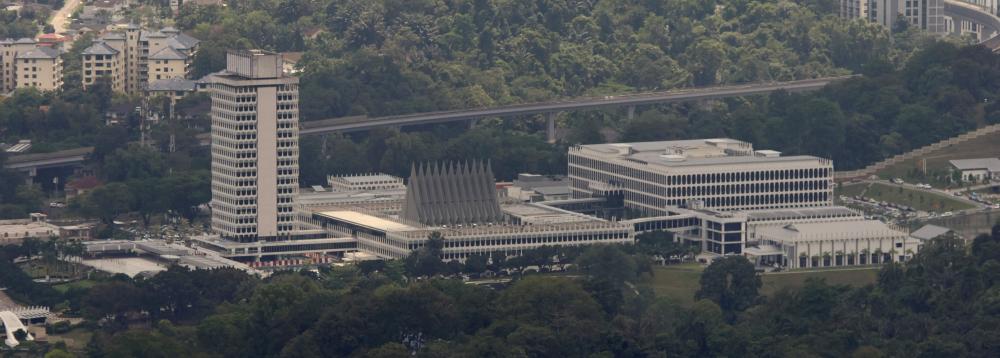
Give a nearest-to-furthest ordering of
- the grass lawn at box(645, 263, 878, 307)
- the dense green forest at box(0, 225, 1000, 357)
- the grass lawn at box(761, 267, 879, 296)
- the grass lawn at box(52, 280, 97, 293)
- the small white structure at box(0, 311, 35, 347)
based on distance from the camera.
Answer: the dense green forest at box(0, 225, 1000, 357), the small white structure at box(0, 311, 35, 347), the grass lawn at box(52, 280, 97, 293), the grass lawn at box(645, 263, 878, 307), the grass lawn at box(761, 267, 879, 296)

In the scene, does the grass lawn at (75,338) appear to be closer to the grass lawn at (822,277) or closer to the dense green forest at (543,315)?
the dense green forest at (543,315)

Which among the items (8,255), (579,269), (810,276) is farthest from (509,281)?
(8,255)

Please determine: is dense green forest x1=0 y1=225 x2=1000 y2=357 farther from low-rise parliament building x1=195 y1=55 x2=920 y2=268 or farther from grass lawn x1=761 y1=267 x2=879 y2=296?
low-rise parliament building x1=195 y1=55 x2=920 y2=268

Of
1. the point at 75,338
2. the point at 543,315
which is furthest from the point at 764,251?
the point at 75,338

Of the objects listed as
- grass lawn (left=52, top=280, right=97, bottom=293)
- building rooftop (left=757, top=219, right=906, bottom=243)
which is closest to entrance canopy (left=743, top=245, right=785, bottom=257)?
building rooftop (left=757, top=219, right=906, bottom=243)

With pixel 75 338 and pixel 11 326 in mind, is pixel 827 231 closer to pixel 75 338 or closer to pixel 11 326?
pixel 75 338

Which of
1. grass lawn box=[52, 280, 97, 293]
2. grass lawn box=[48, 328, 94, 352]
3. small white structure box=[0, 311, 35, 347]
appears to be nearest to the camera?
small white structure box=[0, 311, 35, 347]
